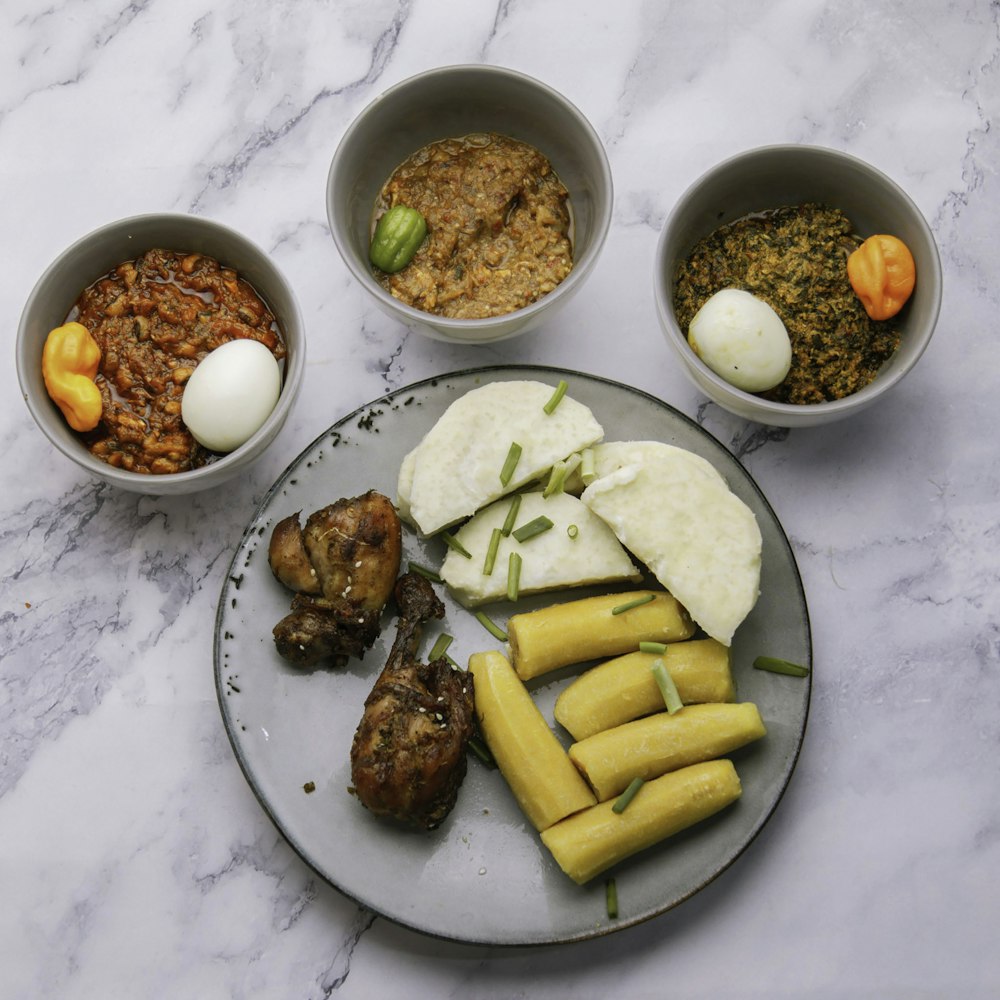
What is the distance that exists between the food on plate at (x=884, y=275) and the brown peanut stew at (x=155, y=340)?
1.65 metres

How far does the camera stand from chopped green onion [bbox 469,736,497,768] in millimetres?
3143

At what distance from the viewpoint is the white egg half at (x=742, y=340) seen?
3.12 metres

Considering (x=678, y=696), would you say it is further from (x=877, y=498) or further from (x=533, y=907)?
(x=877, y=498)

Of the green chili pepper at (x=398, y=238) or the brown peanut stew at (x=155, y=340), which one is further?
the green chili pepper at (x=398, y=238)

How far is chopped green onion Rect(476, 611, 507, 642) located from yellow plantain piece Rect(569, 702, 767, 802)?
36 centimetres

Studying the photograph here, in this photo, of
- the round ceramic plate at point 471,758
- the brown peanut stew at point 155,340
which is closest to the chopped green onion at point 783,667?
the round ceramic plate at point 471,758

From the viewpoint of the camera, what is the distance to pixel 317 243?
141 inches

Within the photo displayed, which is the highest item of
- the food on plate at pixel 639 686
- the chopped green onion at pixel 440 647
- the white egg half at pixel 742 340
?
the white egg half at pixel 742 340

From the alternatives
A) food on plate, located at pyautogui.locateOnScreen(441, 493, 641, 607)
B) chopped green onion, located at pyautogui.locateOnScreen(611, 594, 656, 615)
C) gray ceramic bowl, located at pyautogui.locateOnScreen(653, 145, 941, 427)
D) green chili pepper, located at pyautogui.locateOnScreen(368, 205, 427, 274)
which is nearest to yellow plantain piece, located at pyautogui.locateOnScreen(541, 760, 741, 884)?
chopped green onion, located at pyautogui.locateOnScreen(611, 594, 656, 615)

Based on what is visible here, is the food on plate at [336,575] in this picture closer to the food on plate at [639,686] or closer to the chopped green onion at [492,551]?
the chopped green onion at [492,551]

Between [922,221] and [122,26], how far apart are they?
8.29 ft

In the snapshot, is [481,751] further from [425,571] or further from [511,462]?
[511,462]

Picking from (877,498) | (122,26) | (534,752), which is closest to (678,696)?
(534,752)

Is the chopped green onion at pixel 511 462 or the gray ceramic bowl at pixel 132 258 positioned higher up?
the gray ceramic bowl at pixel 132 258
